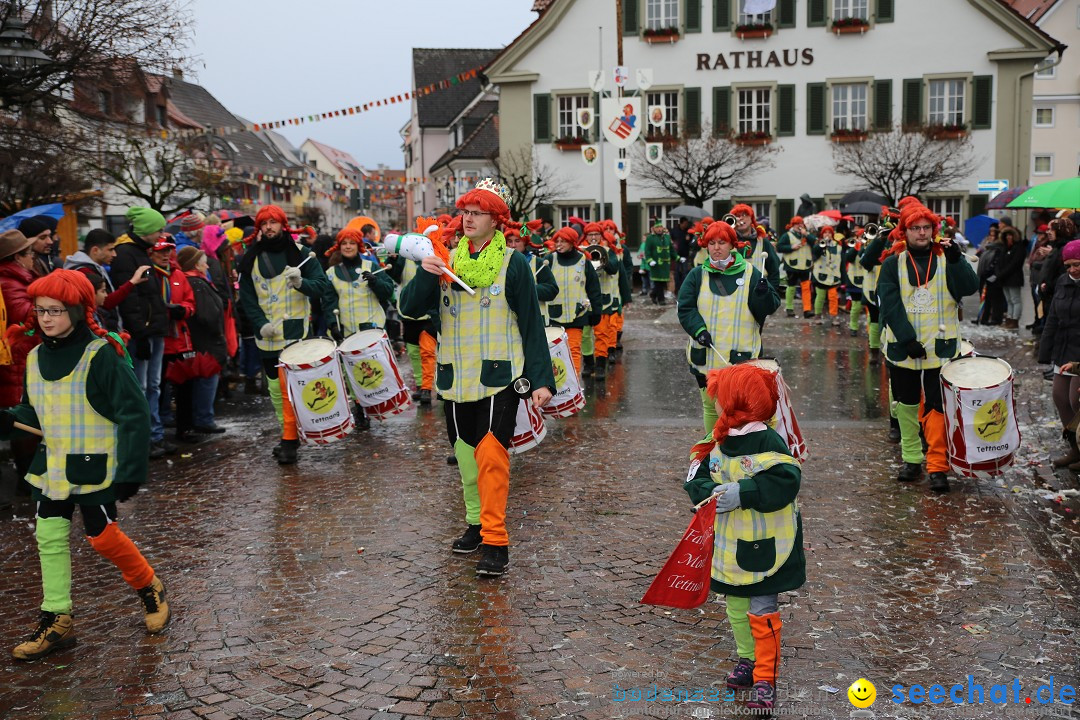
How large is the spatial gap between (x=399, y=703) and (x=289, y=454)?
15.8 ft

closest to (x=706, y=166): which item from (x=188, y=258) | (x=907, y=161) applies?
(x=907, y=161)

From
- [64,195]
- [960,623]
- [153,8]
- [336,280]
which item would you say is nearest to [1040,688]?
[960,623]

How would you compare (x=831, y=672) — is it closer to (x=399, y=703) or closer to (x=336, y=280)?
(x=399, y=703)

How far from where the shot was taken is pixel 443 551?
650 centimetres

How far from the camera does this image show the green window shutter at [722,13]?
35.2 metres

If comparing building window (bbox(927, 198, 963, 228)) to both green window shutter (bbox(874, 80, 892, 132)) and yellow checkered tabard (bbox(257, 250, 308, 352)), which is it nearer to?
green window shutter (bbox(874, 80, 892, 132))

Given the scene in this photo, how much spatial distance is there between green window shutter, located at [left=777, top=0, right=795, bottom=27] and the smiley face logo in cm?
3364

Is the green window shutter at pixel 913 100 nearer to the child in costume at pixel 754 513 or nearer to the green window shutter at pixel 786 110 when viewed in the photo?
the green window shutter at pixel 786 110

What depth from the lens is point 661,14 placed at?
117 ft

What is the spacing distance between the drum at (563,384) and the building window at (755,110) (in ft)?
91.6

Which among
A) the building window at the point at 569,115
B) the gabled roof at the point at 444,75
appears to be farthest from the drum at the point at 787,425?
the gabled roof at the point at 444,75

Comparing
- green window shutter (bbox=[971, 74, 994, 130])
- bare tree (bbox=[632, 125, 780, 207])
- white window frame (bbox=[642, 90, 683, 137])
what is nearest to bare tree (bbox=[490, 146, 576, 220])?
bare tree (bbox=[632, 125, 780, 207])

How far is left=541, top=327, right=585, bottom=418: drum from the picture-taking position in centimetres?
927

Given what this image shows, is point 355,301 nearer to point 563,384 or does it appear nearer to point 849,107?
point 563,384
